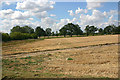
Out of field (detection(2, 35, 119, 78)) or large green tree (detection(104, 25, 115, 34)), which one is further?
large green tree (detection(104, 25, 115, 34))

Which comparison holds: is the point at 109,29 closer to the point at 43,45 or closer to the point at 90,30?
the point at 90,30

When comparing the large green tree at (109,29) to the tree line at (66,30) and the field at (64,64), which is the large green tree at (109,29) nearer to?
the tree line at (66,30)

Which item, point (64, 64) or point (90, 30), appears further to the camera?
point (90, 30)

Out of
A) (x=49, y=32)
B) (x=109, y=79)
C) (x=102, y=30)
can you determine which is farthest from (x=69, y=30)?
(x=109, y=79)

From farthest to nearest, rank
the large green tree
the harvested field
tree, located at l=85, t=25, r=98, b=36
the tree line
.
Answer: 1. tree, located at l=85, t=25, r=98, b=36
2. the large green tree
3. the tree line
4. the harvested field

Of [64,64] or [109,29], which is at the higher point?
[109,29]

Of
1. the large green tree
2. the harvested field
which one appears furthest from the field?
the large green tree

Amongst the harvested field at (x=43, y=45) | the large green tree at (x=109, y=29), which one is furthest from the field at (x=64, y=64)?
the large green tree at (x=109, y=29)

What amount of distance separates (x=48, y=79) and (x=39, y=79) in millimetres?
439

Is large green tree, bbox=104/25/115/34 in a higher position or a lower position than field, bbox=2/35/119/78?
higher

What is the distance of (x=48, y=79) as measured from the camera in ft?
19.1

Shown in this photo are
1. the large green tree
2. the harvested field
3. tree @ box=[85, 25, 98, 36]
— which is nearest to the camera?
the harvested field

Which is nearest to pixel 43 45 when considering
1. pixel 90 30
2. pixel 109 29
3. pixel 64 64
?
pixel 64 64

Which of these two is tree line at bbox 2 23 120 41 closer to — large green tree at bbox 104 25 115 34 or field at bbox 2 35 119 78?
large green tree at bbox 104 25 115 34
